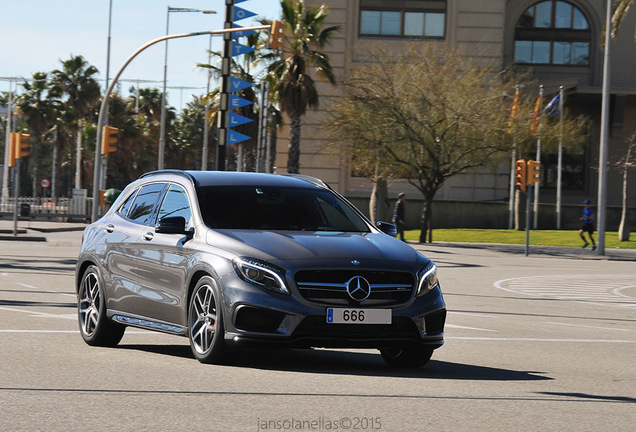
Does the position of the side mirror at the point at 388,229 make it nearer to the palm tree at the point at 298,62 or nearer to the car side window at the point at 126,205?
the car side window at the point at 126,205

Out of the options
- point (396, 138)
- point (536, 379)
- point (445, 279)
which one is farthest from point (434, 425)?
point (396, 138)

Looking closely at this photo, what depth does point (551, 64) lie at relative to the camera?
65.6 m

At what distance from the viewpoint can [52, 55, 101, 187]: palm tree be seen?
237ft

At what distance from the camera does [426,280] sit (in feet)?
28.8

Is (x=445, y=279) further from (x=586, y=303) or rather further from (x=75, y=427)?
(x=75, y=427)

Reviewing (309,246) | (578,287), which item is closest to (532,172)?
(578,287)

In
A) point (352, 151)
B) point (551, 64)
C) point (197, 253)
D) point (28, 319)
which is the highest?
point (551, 64)

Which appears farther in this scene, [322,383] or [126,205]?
[126,205]

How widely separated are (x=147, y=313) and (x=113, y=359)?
0.57 meters

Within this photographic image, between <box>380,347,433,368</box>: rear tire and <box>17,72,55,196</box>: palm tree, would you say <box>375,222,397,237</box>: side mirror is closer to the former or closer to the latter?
<box>380,347,433,368</box>: rear tire

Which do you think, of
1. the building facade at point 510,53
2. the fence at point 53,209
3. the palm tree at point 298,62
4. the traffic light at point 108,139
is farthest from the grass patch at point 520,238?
the traffic light at point 108,139

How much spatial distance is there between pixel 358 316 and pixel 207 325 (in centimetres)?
123

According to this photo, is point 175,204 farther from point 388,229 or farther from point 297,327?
point 297,327

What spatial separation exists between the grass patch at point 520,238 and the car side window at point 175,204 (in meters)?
37.4
